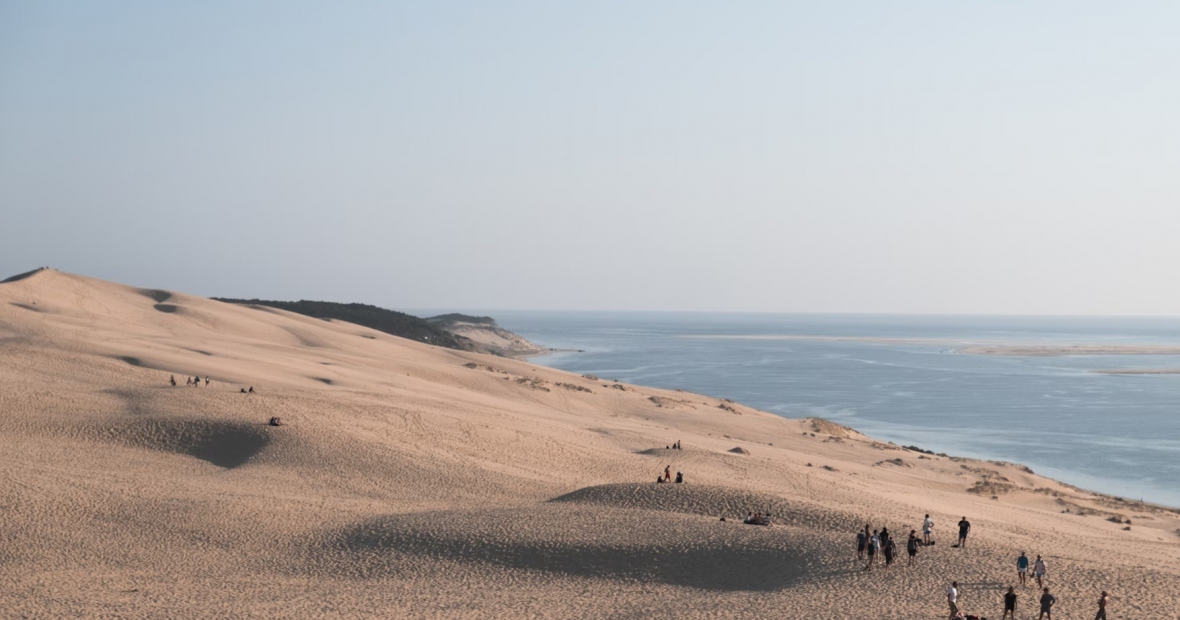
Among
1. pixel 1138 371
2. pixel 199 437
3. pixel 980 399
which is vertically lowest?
pixel 980 399

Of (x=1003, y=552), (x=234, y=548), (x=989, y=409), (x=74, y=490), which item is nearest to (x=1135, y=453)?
(x=989, y=409)

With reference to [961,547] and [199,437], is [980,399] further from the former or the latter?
[199,437]

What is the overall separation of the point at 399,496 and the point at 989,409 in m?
57.1

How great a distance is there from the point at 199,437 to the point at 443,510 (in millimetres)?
10603

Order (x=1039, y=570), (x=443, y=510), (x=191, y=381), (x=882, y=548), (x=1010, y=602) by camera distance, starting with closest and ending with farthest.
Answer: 1. (x=1010, y=602)
2. (x=1039, y=570)
3. (x=882, y=548)
4. (x=443, y=510)
5. (x=191, y=381)

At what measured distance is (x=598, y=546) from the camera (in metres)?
23.0

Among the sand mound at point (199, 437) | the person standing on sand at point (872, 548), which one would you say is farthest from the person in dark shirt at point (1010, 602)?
the sand mound at point (199, 437)

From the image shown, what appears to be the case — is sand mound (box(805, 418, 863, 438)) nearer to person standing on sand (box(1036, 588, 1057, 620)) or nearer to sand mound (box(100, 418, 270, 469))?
sand mound (box(100, 418, 270, 469))

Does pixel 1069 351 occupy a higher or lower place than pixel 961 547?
higher

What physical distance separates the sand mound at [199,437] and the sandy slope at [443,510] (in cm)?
11

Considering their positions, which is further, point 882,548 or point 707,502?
point 707,502

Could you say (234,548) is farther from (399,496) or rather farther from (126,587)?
(399,496)

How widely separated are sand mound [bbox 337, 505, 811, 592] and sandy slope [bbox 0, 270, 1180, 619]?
2.8 inches

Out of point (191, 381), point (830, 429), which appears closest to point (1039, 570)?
→ point (191, 381)
